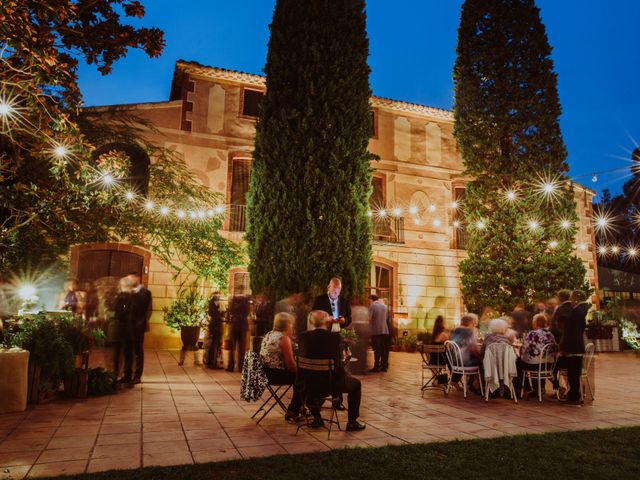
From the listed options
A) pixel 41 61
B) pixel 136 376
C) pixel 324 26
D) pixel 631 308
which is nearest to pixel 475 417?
pixel 136 376

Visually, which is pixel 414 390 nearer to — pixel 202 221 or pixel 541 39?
pixel 202 221

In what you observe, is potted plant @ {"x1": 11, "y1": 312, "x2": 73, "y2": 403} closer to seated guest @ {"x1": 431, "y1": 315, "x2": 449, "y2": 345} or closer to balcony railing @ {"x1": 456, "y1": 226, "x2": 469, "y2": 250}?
seated guest @ {"x1": 431, "y1": 315, "x2": 449, "y2": 345}

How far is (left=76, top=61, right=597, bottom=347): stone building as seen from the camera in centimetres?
1298

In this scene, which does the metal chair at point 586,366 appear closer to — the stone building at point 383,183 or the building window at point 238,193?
the stone building at point 383,183

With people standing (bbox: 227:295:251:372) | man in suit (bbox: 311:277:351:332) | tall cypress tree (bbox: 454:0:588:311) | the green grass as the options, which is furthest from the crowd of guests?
tall cypress tree (bbox: 454:0:588:311)

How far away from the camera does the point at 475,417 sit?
5.45 meters

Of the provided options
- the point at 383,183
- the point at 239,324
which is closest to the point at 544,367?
the point at 239,324

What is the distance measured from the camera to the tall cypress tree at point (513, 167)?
13.1m

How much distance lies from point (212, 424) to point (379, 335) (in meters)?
5.33

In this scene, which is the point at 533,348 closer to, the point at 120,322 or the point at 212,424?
the point at 212,424

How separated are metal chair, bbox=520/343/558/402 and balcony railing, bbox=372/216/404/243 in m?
8.66

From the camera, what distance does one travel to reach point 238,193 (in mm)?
13773

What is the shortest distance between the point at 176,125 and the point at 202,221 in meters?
2.95

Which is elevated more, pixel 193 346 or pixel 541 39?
pixel 541 39
